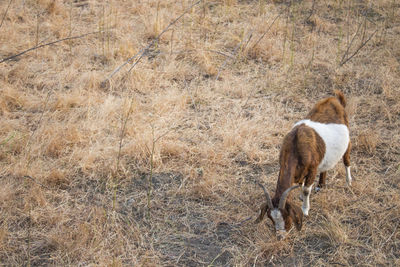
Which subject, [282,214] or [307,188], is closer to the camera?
[282,214]

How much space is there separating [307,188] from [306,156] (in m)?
0.39

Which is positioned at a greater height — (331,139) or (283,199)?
(331,139)

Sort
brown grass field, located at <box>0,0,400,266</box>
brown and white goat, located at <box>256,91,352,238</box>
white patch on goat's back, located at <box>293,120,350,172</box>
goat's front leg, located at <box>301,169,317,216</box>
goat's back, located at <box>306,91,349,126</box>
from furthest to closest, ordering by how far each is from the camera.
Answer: goat's back, located at <box>306,91,349,126</box> < white patch on goat's back, located at <box>293,120,350,172</box> < goat's front leg, located at <box>301,169,317,216</box> < brown grass field, located at <box>0,0,400,266</box> < brown and white goat, located at <box>256,91,352,238</box>

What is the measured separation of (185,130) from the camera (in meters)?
4.88

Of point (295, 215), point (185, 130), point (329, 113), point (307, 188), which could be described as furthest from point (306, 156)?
point (185, 130)

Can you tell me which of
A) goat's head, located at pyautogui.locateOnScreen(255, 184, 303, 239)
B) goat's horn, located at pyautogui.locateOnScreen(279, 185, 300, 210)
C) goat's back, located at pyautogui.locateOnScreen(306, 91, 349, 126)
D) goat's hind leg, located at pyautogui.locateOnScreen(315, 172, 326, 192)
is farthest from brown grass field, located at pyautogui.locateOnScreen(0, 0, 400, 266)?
goat's back, located at pyautogui.locateOnScreen(306, 91, 349, 126)

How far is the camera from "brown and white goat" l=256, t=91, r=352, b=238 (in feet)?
10.3

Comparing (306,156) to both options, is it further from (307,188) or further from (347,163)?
(347,163)

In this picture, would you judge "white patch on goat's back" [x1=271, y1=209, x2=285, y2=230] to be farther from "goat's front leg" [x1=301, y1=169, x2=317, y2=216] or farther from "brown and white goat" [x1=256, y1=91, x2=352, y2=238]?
"goat's front leg" [x1=301, y1=169, x2=317, y2=216]

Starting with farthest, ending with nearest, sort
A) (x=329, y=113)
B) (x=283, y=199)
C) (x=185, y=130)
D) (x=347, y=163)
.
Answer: (x=185, y=130) < (x=347, y=163) < (x=329, y=113) < (x=283, y=199)

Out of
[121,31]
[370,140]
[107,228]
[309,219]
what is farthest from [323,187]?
[121,31]

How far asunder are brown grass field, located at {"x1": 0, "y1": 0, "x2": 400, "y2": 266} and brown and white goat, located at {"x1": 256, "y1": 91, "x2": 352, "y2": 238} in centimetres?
28

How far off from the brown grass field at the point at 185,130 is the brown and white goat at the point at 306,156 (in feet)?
0.91

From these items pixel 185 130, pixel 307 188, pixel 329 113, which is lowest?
pixel 185 130
